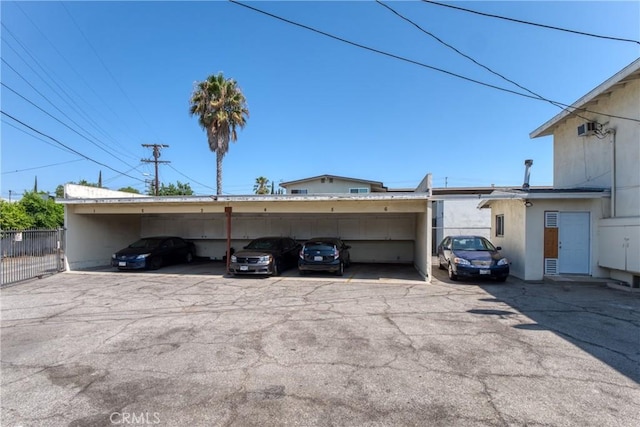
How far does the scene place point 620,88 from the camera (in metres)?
11.3

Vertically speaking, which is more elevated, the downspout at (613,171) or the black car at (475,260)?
the downspout at (613,171)

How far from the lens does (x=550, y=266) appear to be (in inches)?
467

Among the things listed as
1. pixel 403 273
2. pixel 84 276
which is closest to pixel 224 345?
pixel 403 273

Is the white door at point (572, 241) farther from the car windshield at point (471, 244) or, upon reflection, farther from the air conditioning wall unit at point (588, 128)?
the air conditioning wall unit at point (588, 128)

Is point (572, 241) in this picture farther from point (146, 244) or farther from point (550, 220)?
point (146, 244)

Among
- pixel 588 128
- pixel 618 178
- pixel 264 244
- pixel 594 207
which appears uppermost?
pixel 588 128

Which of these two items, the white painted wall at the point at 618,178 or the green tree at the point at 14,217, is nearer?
the white painted wall at the point at 618,178

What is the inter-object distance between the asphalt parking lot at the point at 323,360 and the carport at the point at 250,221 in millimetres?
4186

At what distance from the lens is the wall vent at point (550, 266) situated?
11.8 m

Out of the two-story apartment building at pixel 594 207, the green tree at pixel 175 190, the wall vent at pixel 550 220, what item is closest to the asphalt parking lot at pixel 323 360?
the two-story apartment building at pixel 594 207

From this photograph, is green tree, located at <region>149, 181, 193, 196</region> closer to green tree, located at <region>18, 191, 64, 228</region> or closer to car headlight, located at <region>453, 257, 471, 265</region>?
green tree, located at <region>18, 191, 64, 228</region>

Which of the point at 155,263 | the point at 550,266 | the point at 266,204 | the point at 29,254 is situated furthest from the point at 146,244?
the point at 550,266

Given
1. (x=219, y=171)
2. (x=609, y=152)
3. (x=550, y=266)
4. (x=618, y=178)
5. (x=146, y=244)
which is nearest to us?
(x=618, y=178)

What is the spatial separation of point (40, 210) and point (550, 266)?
2918 cm
